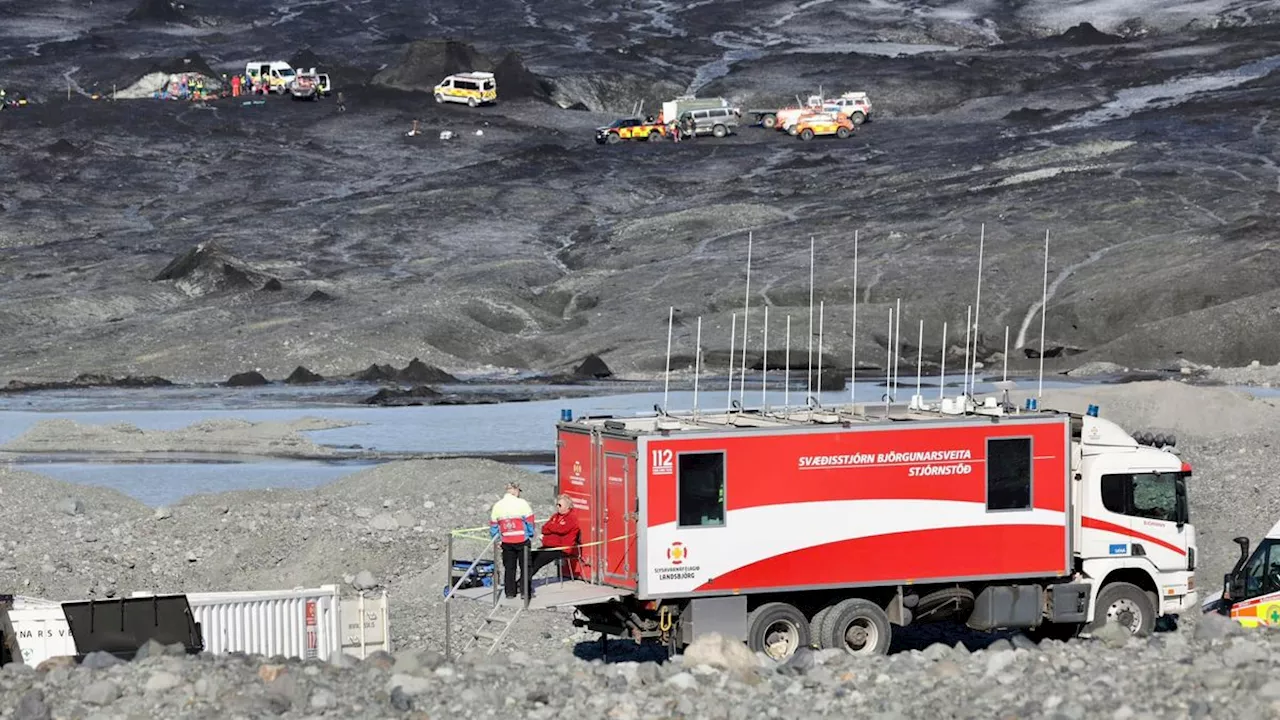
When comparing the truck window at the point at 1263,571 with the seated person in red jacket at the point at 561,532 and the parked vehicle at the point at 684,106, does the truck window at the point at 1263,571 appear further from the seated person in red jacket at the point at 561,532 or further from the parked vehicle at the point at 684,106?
the parked vehicle at the point at 684,106

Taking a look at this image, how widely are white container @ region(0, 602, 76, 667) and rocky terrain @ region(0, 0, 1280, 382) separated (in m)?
42.9

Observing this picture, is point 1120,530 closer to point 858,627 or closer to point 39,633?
point 858,627

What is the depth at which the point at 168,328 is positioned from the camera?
6669cm

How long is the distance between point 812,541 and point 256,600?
18.0ft

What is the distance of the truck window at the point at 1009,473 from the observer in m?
19.1

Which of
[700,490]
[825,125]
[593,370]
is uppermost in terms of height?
[825,125]

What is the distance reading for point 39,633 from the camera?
17531mm

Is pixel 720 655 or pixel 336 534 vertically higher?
pixel 336 534

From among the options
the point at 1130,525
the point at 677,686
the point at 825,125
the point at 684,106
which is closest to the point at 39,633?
the point at 677,686

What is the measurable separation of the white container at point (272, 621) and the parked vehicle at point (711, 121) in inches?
3327

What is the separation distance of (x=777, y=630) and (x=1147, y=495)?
4.21 m

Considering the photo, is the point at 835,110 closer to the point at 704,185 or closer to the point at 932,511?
the point at 704,185

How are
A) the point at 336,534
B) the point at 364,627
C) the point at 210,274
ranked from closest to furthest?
the point at 364,627 → the point at 336,534 → the point at 210,274

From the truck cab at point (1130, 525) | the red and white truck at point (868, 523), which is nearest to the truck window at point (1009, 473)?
the red and white truck at point (868, 523)
